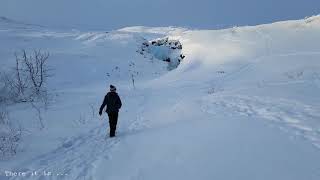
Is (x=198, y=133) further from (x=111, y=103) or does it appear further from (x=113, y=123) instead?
(x=111, y=103)

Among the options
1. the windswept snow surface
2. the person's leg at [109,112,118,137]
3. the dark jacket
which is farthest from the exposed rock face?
the person's leg at [109,112,118,137]

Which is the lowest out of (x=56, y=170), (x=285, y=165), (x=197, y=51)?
(x=56, y=170)

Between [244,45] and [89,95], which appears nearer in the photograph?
[89,95]

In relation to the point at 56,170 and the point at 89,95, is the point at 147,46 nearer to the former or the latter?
the point at 89,95

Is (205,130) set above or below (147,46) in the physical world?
below

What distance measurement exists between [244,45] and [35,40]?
22427 millimetres

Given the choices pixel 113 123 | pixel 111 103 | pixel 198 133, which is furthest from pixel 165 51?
pixel 198 133

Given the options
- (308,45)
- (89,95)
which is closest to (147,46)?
(308,45)

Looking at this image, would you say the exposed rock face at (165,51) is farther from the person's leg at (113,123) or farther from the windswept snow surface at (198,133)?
the person's leg at (113,123)

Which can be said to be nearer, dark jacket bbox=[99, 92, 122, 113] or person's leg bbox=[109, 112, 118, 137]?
person's leg bbox=[109, 112, 118, 137]

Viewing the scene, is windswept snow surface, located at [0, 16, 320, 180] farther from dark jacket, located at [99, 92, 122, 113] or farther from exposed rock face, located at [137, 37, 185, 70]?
exposed rock face, located at [137, 37, 185, 70]

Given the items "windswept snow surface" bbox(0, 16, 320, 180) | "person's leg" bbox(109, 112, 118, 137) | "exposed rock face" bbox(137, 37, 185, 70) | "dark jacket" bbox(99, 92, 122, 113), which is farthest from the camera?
"exposed rock face" bbox(137, 37, 185, 70)

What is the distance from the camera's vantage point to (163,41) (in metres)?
49.3

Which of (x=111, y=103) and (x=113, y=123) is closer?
(x=113, y=123)
